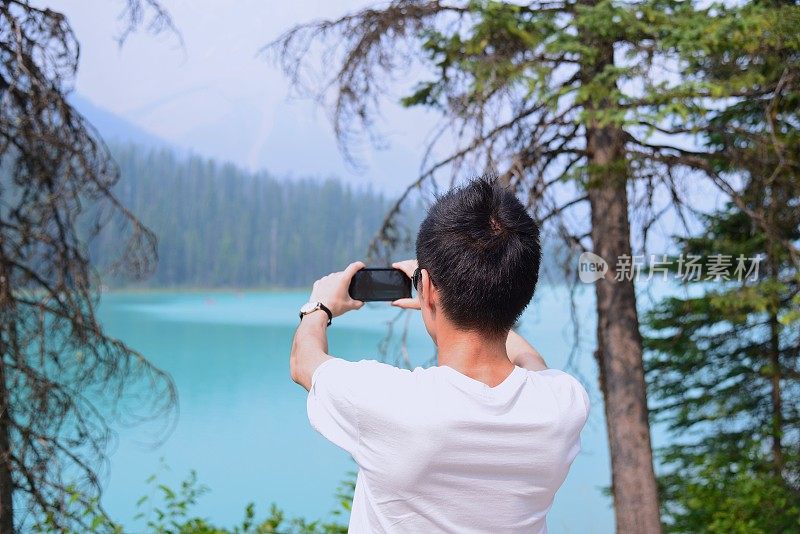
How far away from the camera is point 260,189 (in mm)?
25906

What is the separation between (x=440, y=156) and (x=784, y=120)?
2.19 metres

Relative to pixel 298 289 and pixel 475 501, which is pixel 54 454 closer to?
pixel 475 501

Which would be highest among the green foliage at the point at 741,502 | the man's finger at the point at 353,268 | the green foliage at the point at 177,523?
the man's finger at the point at 353,268

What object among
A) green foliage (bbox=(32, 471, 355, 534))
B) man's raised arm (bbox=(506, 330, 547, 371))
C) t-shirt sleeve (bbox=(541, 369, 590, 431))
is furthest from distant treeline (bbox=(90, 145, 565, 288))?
t-shirt sleeve (bbox=(541, 369, 590, 431))

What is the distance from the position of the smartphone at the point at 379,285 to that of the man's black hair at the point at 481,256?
13 centimetres

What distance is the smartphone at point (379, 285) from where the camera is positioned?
113 cm

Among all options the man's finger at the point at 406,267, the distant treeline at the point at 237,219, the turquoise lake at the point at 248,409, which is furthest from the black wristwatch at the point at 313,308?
the distant treeline at the point at 237,219

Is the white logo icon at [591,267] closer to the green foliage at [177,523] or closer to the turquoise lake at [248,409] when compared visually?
the turquoise lake at [248,409]

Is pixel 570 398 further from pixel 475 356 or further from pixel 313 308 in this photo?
pixel 313 308

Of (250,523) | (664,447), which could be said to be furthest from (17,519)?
(664,447)

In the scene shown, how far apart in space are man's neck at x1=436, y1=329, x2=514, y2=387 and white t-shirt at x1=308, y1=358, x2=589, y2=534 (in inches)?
0.7

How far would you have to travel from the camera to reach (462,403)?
0.93 meters

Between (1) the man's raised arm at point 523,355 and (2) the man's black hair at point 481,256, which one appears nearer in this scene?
(2) the man's black hair at point 481,256

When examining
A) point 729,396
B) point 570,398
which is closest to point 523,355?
point 570,398
